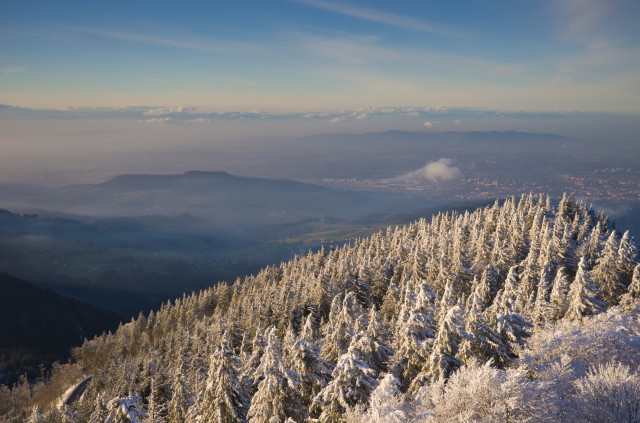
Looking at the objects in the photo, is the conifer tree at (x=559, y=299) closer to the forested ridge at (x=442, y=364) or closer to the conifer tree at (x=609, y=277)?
the forested ridge at (x=442, y=364)

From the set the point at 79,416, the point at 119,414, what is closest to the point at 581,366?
the point at 119,414

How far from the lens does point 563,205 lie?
96.5m

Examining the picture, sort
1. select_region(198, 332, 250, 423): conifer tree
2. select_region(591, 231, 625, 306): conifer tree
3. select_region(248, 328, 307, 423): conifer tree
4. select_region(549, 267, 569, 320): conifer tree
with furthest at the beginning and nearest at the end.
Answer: select_region(591, 231, 625, 306): conifer tree < select_region(549, 267, 569, 320): conifer tree < select_region(198, 332, 250, 423): conifer tree < select_region(248, 328, 307, 423): conifer tree

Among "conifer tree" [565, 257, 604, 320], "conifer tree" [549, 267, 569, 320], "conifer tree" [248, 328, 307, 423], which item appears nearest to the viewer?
"conifer tree" [248, 328, 307, 423]

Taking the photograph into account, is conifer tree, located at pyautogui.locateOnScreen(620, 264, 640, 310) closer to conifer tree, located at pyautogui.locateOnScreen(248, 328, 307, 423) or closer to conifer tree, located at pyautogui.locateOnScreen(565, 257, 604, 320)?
conifer tree, located at pyautogui.locateOnScreen(565, 257, 604, 320)

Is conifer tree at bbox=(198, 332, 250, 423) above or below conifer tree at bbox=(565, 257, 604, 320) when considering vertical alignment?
below

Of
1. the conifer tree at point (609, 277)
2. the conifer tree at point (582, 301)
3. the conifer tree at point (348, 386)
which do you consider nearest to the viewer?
the conifer tree at point (348, 386)

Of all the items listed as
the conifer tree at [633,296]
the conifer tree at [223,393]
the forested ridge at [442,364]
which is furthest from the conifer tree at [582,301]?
the conifer tree at [223,393]

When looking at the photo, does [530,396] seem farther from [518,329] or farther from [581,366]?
[518,329]

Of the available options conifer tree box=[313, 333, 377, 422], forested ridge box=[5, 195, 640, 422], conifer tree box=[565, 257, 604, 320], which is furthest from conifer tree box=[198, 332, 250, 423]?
conifer tree box=[565, 257, 604, 320]

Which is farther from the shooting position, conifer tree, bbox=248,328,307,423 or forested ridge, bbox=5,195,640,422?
conifer tree, bbox=248,328,307,423

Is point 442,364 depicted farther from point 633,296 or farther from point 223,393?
point 633,296

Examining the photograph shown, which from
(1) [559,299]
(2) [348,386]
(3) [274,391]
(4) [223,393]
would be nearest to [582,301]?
(1) [559,299]

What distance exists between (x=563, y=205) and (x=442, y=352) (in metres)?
92.6
